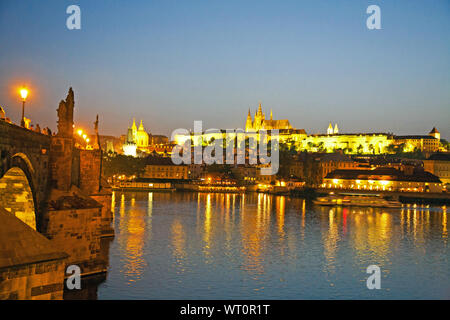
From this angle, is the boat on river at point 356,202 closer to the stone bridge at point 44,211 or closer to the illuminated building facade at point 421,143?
the stone bridge at point 44,211

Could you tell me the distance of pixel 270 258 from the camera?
88.3ft

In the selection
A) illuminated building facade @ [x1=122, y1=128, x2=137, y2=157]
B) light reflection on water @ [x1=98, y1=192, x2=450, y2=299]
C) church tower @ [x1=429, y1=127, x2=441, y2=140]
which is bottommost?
light reflection on water @ [x1=98, y1=192, x2=450, y2=299]

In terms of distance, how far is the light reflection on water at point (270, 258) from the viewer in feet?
67.2

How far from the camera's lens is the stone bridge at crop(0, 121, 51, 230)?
1488 centimetres

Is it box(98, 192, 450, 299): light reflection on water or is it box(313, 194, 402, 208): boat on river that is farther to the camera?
box(313, 194, 402, 208): boat on river

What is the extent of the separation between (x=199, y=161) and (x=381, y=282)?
9795 cm

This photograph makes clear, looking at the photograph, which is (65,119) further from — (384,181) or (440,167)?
(440,167)

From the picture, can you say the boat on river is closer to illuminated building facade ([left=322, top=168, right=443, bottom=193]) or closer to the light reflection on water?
illuminated building facade ([left=322, top=168, right=443, bottom=193])

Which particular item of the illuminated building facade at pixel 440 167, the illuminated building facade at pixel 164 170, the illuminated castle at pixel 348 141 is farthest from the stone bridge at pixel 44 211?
the illuminated castle at pixel 348 141

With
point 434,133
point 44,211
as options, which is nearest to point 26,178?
point 44,211

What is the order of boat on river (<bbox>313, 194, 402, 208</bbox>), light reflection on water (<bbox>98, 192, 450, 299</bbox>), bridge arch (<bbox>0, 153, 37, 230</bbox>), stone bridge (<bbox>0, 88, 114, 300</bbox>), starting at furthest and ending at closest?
boat on river (<bbox>313, 194, 402, 208</bbox>) → light reflection on water (<bbox>98, 192, 450, 299</bbox>) → bridge arch (<bbox>0, 153, 37, 230</bbox>) → stone bridge (<bbox>0, 88, 114, 300</bbox>)

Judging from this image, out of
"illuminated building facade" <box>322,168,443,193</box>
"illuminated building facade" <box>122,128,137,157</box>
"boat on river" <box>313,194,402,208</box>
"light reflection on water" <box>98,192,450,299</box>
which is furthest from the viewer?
"illuminated building facade" <box>122,128,137,157</box>

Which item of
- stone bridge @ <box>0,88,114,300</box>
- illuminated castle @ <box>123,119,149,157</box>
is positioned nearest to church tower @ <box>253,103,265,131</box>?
illuminated castle @ <box>123,119,149,157</box>

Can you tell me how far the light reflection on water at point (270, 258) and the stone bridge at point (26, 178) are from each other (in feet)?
12.0
